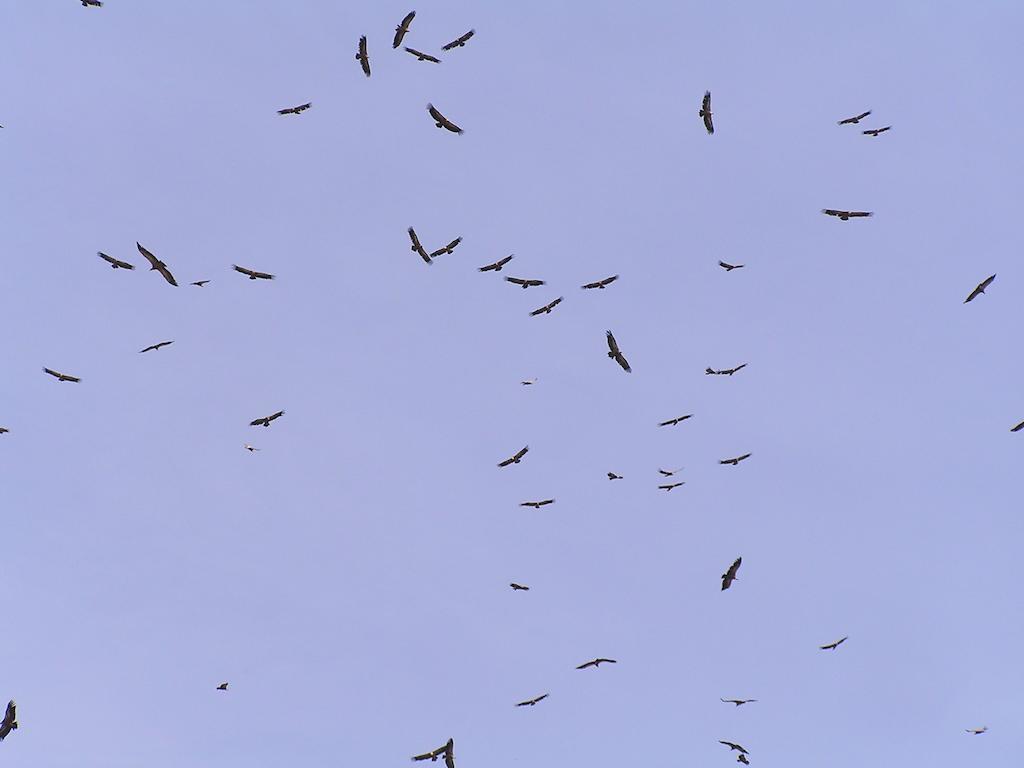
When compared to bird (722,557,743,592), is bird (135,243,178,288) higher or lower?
higher

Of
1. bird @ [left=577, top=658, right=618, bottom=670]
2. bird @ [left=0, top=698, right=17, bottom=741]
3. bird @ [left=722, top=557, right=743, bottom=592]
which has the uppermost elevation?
bird @ [left=0, top=698, right=17, bottom=741]

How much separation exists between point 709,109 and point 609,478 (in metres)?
23.3

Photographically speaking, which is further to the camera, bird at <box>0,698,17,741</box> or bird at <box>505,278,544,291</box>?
bird at <box>505,278,544,291</box>

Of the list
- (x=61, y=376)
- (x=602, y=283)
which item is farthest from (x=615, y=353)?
(x=61, y=376)

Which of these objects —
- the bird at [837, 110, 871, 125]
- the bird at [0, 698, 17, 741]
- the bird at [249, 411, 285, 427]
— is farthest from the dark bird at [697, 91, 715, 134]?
the bird at [0, 698, 17, 741]

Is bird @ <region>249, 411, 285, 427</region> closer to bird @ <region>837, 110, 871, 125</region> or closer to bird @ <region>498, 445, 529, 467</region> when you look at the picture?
bird @ <region>498, 445, 529, 467</region>

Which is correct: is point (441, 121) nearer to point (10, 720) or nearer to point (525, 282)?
point (525, 282)

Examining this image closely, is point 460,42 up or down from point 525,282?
up

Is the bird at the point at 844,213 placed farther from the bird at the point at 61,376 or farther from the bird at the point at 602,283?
the bird at the point at 61,376

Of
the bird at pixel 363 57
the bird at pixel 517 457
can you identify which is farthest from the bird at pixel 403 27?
the bird at pixel 517 457

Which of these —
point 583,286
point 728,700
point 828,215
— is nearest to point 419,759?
point 728,700

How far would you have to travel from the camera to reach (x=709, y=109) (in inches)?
2795

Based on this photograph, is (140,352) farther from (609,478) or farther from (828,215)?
(828,215)

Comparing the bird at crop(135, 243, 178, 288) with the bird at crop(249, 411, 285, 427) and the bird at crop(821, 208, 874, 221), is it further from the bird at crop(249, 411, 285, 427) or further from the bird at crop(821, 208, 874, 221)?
the bird at crop(821, 208, 874, 221)
